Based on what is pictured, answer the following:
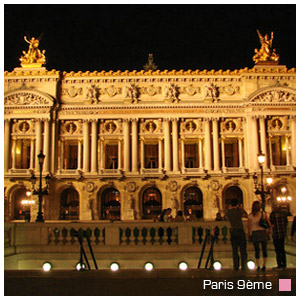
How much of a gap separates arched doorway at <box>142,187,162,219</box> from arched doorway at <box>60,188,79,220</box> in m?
6.60

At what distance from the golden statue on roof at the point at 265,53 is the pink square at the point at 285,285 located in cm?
3739

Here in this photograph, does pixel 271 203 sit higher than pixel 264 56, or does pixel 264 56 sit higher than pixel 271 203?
pixel 264 56

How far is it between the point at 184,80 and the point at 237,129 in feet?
23.8

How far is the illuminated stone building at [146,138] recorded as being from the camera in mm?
40812

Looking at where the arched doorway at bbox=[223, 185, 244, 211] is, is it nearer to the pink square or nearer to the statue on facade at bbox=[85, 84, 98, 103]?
the statue on facade at bbox=[85, 84, 98, 103]

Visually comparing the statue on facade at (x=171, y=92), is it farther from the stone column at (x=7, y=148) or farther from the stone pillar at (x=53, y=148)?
the stone column at (x=7, y=148)

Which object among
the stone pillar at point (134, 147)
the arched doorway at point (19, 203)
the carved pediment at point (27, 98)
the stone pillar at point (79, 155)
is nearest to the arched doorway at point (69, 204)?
the stone pillar at point (79, 155)

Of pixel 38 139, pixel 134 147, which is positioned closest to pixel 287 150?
pixel 134 147

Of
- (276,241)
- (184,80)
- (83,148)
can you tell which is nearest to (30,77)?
(83,148)

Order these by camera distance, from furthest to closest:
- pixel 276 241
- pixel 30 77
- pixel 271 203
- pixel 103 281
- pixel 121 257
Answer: pixel 30 77 < pixel 271 203 < pixel 121 257 < pixel 276 241 < pixel 103 281

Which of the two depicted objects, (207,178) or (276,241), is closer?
(276,241)

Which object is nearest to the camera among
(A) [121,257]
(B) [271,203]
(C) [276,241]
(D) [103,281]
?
(D) [103,281]

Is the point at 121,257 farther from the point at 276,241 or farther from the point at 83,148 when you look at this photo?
the point at 83,148

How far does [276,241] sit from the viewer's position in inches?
535
